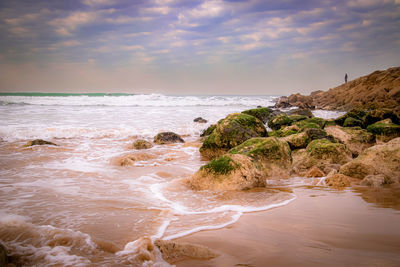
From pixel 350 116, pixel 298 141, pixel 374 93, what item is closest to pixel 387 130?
pixel 298 141

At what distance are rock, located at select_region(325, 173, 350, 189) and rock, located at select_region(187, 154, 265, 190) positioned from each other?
1.17 meters

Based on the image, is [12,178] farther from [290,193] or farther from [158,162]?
[290,193]

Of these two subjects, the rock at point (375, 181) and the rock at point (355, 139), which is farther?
the rock at point (355, 139)

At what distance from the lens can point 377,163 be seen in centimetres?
500

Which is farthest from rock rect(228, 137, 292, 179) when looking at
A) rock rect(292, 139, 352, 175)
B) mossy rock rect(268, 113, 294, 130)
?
mossy rock rect(268, 113, 294, 130)

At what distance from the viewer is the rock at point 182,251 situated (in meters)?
2.30

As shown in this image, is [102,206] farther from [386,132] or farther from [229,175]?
[386,132]

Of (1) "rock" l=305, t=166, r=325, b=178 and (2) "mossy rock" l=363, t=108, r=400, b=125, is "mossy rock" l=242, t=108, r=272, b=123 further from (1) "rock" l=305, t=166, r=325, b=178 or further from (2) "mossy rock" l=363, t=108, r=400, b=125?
(1) "rock" l=305, t=166, r=325, b=178

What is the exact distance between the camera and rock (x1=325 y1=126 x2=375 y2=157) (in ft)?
24.7

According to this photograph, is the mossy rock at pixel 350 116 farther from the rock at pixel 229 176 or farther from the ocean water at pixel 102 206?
the rock at pixel 229 176

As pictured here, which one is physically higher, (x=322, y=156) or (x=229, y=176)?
(x=322, y=156)

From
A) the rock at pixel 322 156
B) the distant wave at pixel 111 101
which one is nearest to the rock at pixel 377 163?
the rock at pixel 322 156

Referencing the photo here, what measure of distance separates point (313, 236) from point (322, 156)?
3.74 meters

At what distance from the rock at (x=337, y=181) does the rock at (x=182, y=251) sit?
10.3 ft
